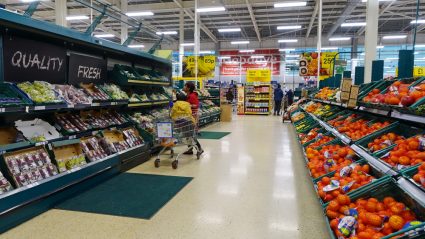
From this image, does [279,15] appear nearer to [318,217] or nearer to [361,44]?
[361,44]

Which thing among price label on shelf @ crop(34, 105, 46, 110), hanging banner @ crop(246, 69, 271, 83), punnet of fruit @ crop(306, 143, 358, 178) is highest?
hanging banner @ crop(246, 69, 271, 83)

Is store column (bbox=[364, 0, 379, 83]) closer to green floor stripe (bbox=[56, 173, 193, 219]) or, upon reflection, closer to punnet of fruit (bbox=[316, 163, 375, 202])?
punnet of fruit (bbox=[316, 163, 375, 202])

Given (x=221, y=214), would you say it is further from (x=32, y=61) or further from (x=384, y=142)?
(x=32, y=61)

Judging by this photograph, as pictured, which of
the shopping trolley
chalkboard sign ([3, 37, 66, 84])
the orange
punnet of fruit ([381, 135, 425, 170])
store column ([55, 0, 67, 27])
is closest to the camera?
the orange

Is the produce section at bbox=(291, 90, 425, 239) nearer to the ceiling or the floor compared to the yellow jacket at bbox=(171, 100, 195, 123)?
nearer to the floor

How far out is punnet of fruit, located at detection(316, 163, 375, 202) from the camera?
284 cm

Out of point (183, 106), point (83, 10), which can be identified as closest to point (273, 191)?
point (183, 106)

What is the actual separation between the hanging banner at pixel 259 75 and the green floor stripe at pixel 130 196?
14.8 m

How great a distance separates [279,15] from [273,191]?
17405mm

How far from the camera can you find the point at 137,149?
5.68 meters

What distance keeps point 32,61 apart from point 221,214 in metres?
3.17

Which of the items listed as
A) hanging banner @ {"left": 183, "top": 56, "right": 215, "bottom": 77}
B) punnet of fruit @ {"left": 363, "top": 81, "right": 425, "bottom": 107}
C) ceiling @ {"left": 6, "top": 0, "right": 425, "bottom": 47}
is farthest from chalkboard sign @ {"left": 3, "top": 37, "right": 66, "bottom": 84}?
hanging banner @ {"left": 183, "top": 56, "right": 215, "bottom": 77}

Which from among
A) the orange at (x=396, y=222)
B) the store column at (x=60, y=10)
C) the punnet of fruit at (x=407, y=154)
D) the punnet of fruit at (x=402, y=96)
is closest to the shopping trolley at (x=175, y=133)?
the punnet of fruit at (x=402, y=96)

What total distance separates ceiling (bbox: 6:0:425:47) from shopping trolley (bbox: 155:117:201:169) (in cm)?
936
